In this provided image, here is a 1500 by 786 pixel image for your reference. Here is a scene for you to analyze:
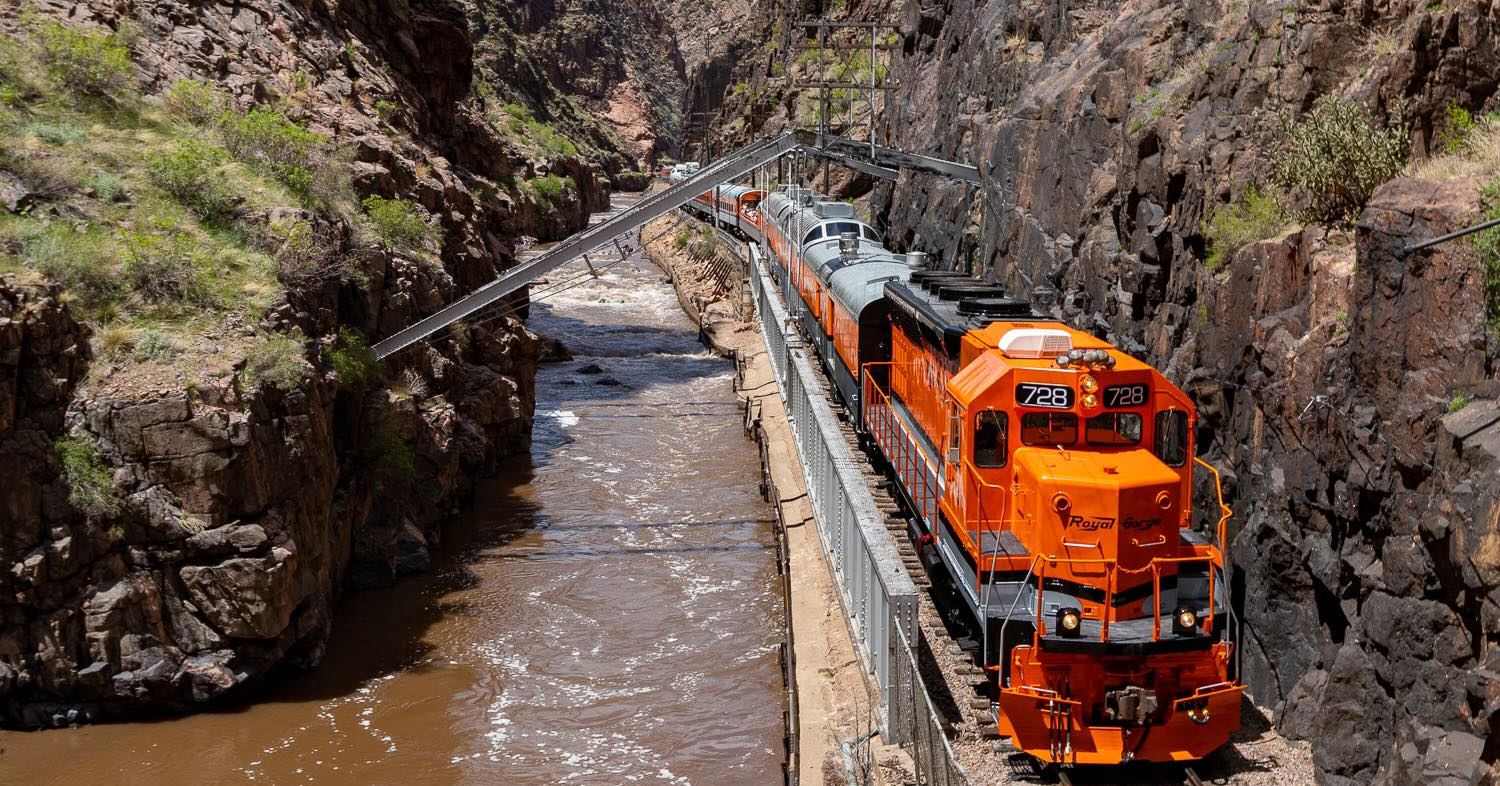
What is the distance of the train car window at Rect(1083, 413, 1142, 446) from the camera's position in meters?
12.9

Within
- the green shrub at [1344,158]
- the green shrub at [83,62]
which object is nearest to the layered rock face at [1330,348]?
the green shrub at [1344,158]

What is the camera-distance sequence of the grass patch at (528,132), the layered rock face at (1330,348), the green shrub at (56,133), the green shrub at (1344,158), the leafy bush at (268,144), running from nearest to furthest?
the layered rock face at (1330,348) < the green shrub at (1344,158) < the green shrub at (56,133) < the leafy bush at (268,144) < the grass patch at (528,132)

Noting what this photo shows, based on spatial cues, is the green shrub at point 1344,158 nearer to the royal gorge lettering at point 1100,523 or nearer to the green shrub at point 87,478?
the royal gorge lettering at point 1100,523

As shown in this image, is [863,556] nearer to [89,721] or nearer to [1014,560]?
[1014,560]

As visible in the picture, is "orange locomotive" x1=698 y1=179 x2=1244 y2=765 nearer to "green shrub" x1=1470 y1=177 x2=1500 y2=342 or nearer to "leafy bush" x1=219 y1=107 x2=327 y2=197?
"green shrub" x1=1470 y1=177 x2=1500 y2=342

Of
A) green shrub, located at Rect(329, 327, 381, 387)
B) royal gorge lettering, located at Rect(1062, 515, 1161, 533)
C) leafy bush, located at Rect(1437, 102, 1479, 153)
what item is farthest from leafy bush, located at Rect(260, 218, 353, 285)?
leafy bush, located at Rect(1437, 102, 1479, 153)

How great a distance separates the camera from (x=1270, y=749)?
12.3m

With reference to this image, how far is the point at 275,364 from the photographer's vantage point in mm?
17594

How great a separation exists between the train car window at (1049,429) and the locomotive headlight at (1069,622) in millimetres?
1944

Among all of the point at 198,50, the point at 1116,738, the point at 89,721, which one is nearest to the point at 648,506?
the point at 89,721

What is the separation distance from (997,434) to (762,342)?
26.0m

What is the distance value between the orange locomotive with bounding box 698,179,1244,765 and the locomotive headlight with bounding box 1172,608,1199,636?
1cm

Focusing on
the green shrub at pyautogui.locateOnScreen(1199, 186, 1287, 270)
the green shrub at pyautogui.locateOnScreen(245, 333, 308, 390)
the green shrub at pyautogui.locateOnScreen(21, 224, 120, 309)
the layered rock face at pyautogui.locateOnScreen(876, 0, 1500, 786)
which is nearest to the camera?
the layered rock face at pyautogui.locateOnScreen(876, 0, 1500, 786)

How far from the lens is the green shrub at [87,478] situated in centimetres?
1564
